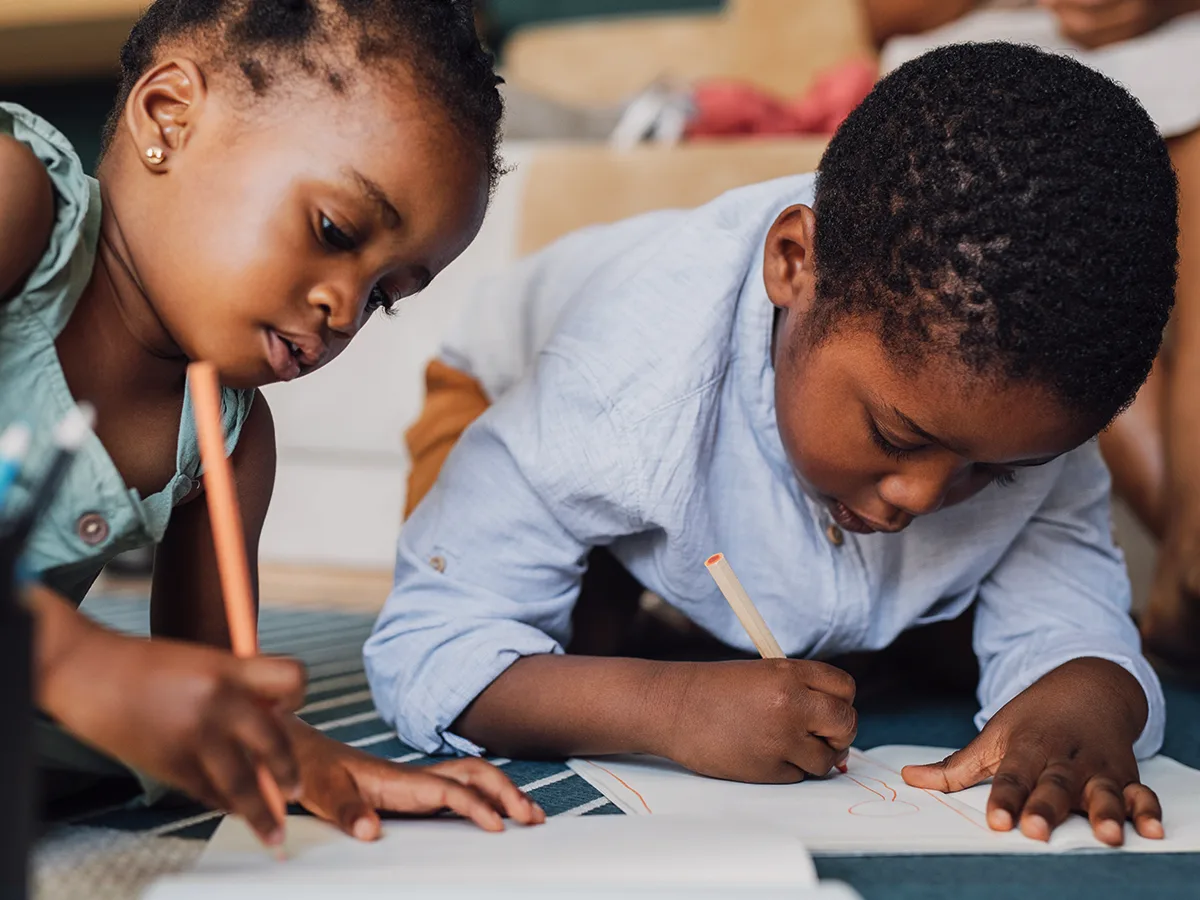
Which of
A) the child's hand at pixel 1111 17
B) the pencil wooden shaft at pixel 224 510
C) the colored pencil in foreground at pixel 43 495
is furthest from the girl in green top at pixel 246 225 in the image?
the child's hand at pixel 1111 17

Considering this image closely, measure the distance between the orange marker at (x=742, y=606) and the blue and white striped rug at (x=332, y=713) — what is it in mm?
121

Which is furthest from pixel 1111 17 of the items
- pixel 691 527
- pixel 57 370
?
pixel 57 370

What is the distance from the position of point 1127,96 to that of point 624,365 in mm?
305

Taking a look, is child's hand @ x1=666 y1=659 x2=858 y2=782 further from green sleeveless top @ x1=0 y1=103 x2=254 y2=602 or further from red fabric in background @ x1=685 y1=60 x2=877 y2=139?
red fabric in background @ x1=685 y1=60 x2=877 y2=139

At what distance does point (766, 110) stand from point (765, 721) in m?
1.02

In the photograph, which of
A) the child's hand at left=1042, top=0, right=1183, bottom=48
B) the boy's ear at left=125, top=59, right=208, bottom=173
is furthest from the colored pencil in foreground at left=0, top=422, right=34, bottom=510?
the child's hand at left=1042, top=0, right=1183, bottom=48

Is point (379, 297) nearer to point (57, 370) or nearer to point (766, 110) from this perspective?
point (57, 370)

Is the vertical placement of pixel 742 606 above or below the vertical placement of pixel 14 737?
below

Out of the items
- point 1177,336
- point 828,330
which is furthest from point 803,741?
point 1177,336

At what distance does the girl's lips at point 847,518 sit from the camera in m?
0.70

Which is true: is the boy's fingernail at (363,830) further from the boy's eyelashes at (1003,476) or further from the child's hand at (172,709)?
the boy's eyelashes at (1003,476)

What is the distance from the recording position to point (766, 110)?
4.82ft

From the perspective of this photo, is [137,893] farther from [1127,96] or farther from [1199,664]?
[1199,664]

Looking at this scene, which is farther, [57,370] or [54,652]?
[57,370]
